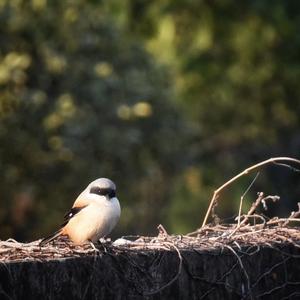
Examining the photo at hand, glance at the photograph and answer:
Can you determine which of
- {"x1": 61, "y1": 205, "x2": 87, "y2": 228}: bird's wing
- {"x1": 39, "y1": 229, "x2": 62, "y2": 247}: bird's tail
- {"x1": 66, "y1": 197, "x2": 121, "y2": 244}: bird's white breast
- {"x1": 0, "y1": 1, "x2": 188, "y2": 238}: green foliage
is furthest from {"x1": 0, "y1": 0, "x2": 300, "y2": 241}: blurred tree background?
{"x1": 39, "y1": 229, "x2": 62, "y2": 247}: bird's tail

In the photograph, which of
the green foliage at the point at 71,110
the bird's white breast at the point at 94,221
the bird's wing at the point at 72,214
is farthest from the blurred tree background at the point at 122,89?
the bird's white breast at the point at 94,221

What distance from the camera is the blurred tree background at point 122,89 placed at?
48.8 feet

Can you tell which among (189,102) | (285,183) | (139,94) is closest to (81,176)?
(139,94)

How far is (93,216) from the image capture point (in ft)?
18.5

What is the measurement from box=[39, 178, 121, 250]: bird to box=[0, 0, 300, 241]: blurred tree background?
26.4 feet

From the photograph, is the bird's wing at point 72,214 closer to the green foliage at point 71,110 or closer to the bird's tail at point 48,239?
the bird's tail at point 48,239

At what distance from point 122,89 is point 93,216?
10297mm

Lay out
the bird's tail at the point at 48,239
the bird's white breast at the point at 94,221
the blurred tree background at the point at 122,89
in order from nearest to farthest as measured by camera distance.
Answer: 1. the bird's tail at the point at 48,239
2. the bird's white breast at the point at 94,221
3. the blurred tree background at the point at 122,89

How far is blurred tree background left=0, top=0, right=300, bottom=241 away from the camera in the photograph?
14.9m

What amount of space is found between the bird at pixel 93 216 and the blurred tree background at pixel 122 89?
8.06 meters

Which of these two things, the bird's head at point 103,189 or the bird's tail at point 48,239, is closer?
the bird's tail at point 48,239

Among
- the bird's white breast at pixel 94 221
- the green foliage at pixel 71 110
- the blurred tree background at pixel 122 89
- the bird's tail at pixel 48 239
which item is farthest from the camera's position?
the blurred tree background at pixel 122 89

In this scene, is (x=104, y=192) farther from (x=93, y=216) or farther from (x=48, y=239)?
(x=48, y=239)

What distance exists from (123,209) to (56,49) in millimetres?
2996
